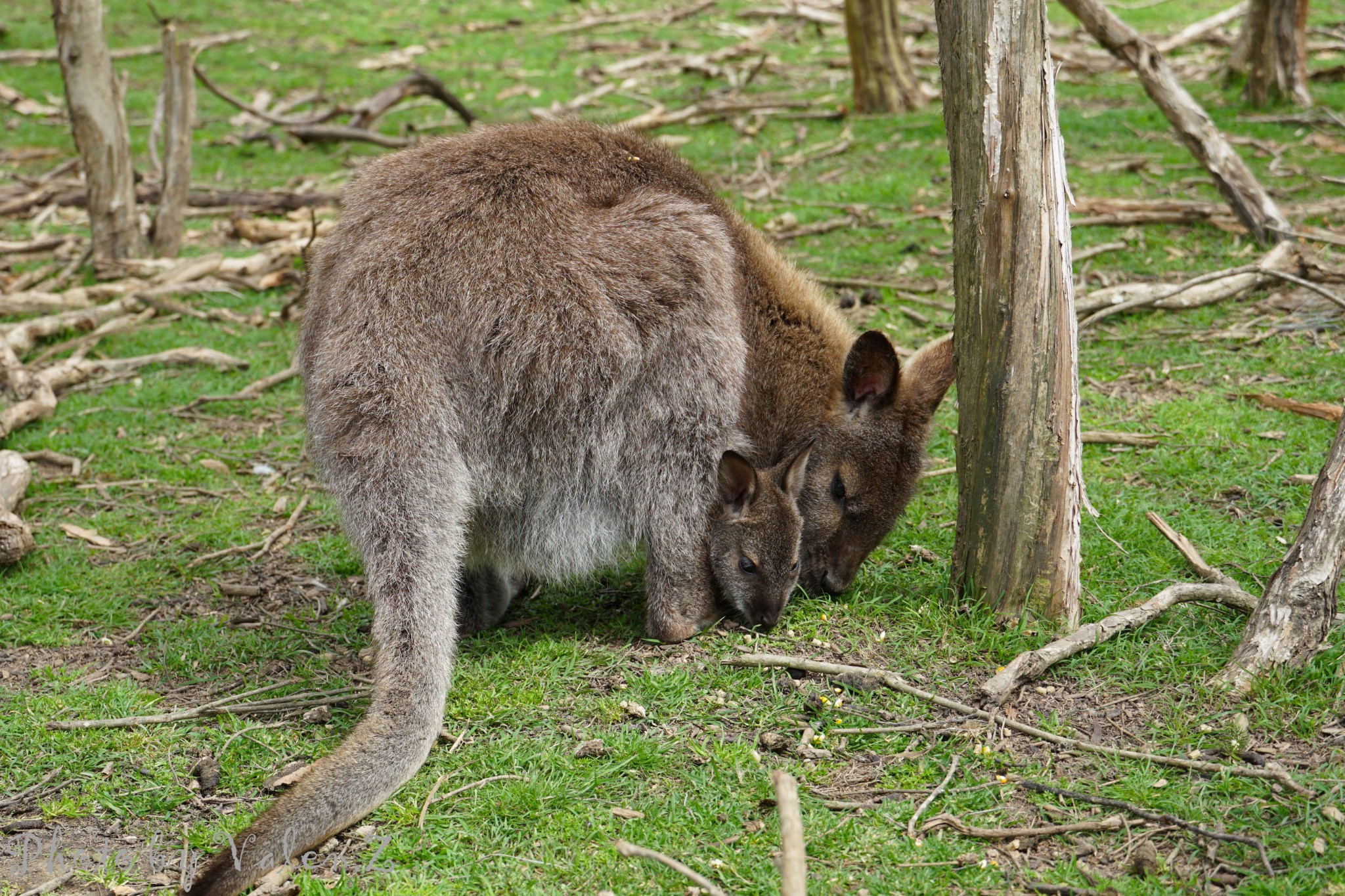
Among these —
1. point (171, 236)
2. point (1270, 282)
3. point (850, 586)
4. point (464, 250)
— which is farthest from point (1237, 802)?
point (171, 236)

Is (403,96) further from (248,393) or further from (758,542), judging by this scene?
(758,542)

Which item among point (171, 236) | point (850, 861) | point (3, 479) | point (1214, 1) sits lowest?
point (850, 861)

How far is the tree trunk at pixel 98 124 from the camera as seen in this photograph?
689cm

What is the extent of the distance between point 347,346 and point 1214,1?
1405cm

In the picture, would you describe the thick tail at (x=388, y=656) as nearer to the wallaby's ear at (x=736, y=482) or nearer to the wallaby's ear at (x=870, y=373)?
the wallaby's ear at (x=736, y=482)

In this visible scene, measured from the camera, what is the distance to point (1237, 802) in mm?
3006

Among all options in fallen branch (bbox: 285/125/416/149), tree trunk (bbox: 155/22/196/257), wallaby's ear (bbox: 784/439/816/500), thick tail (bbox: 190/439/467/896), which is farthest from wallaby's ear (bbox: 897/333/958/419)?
fallen branch (bbox: 285/125/416/149)

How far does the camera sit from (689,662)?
3.93 m

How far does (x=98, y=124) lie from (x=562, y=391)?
4943 millimetres

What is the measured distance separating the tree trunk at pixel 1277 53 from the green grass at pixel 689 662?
2.27 m

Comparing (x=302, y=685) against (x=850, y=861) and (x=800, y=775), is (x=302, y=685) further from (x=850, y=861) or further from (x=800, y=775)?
(x=850, y=861)

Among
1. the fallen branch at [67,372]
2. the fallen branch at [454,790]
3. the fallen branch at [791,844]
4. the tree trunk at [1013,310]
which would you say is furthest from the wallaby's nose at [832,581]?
the fallen branch at [67,372]

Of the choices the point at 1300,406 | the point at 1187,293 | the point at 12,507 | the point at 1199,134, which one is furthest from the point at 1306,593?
the point at 12,507

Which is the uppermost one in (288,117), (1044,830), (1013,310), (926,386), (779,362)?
(288,117)
